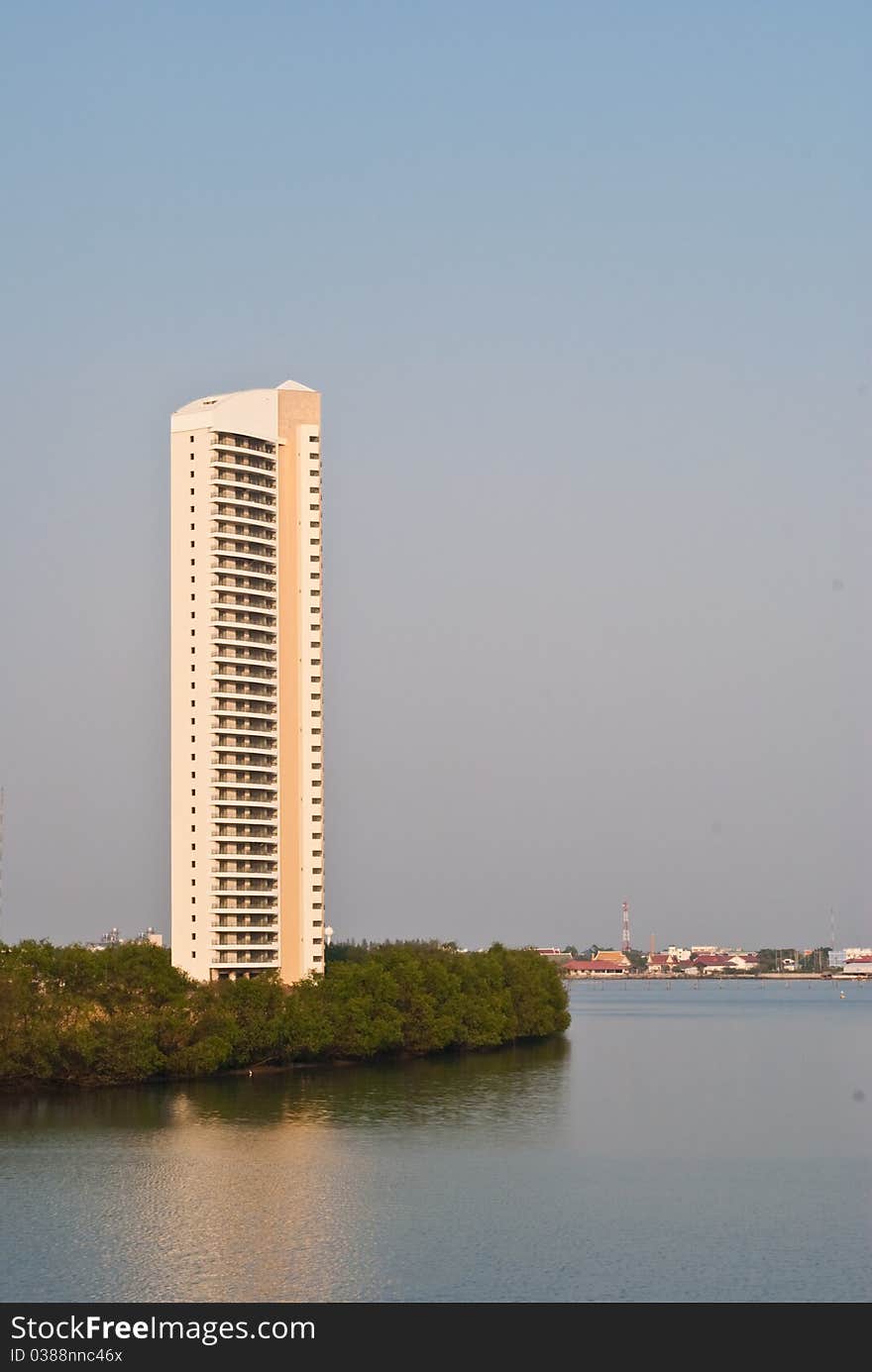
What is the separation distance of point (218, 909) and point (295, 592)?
17.9 m

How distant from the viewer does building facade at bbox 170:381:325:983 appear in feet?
310

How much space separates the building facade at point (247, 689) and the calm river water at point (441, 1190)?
1232 centimetres

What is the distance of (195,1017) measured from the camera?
84375 mm

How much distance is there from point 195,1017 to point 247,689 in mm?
19259

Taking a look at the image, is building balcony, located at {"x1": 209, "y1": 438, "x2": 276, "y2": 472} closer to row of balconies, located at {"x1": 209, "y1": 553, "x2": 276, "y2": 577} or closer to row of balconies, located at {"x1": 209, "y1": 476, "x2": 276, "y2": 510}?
row of balconies, located at {"x1": 209, "y1": 476, "x2": 276, "y2": 510}

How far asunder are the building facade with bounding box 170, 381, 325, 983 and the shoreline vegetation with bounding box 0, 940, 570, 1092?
163 inches

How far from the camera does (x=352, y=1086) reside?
80.2 metres

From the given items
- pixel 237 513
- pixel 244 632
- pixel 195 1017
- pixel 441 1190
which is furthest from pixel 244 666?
pixel 441 1190

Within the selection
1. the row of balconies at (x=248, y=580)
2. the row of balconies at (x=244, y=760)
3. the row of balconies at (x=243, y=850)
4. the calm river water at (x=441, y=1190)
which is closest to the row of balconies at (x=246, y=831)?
the row of balconies at (x=243, y=850)

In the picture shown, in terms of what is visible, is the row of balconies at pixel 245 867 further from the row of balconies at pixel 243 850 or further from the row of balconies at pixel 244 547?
the row of balconies at pixel 244 547

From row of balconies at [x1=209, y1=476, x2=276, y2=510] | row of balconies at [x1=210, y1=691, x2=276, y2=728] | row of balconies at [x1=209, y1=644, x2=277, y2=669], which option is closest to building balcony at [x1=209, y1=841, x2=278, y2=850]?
row of balconies at [x1=210, y1=691, x2=276, y2=728]
